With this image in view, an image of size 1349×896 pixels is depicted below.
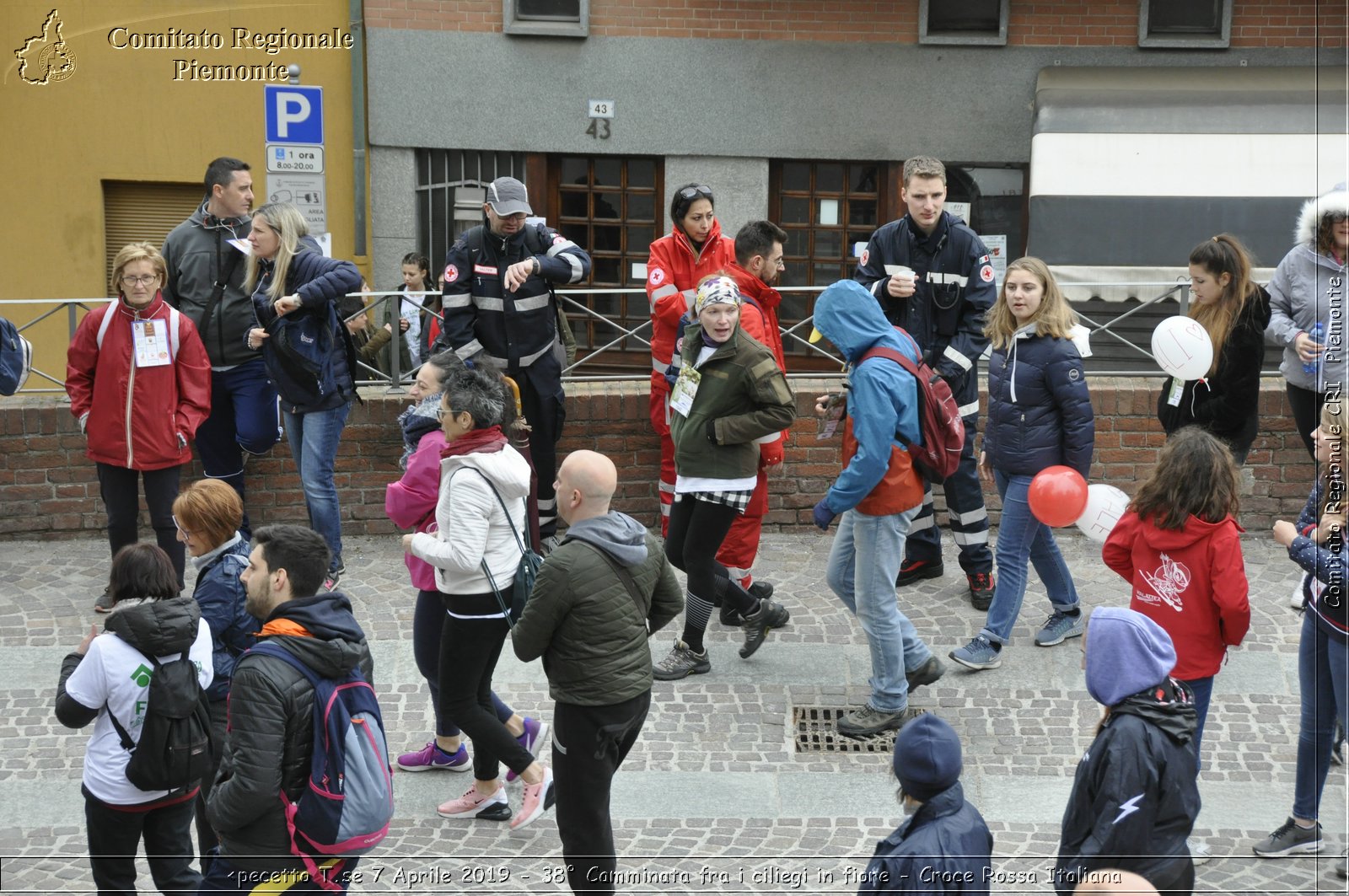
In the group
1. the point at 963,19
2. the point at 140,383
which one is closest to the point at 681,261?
the point at 140,383

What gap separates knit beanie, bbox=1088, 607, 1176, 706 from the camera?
412 centimetres

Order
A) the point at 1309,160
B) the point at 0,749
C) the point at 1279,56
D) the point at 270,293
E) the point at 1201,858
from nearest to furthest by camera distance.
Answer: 1. the point at 1201,858
2. the point at 0,749
3. the point at 270,293
4. the point at 1309,160
5. the point at 1279,56

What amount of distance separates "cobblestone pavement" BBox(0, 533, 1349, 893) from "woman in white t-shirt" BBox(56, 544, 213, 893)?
62 centimetres

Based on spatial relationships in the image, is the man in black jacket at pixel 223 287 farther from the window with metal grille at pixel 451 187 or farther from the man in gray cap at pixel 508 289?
the window with metal grille at pixel 451 187

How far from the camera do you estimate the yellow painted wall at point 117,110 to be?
49.9 ft

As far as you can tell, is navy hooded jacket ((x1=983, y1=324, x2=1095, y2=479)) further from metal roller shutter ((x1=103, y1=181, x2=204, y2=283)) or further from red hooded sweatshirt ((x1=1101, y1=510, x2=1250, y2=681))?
metal roller shutter ((x1=103, y1=181, x2=204, y2=283))

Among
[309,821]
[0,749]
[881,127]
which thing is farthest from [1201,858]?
[881,127]

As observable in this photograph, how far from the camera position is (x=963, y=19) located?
1527cm

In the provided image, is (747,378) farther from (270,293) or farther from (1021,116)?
(1021,116)

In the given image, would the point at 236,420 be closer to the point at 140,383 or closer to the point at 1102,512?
the point at 140,383

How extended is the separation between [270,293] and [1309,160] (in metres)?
10.1

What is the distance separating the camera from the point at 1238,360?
7160 mm

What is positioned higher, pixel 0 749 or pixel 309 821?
pixel 309 821

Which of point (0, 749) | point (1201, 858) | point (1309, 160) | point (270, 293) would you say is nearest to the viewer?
point (1201, 858)
